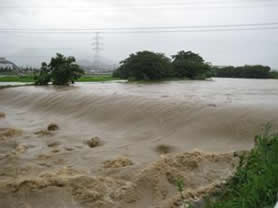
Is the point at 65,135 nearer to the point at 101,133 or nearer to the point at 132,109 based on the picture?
the point at 101,133

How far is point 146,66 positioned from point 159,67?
1.12 metres

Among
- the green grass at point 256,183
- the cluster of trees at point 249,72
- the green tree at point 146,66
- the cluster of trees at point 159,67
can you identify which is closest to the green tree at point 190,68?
the cluster of trees at point 159,67

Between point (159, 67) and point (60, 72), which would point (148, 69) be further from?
point (60, 72)

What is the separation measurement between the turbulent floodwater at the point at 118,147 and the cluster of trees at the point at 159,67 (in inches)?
515

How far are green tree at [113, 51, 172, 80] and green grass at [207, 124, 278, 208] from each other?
18.6m

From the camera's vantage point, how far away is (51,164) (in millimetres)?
4004

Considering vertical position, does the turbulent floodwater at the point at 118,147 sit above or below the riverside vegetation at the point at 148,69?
below

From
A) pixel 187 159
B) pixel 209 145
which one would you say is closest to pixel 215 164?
pixel 187 159

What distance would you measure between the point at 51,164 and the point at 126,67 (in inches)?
742

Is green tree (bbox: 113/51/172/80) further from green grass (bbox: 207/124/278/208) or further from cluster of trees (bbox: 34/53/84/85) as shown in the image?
green grass (bbox: 207/124/278/208)

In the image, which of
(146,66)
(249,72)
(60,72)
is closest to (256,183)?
(60,72)

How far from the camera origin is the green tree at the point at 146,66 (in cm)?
2125

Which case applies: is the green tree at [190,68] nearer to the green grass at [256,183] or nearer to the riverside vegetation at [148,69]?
the riverside vegetation at [148,69]

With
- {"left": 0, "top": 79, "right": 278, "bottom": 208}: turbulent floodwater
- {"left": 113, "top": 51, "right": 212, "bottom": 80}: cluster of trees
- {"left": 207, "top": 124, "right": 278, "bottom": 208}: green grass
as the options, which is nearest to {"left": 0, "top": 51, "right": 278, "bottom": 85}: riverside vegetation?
{"left": 113, "top": 51, "right": 212, "bottom": 80}: cluster of trees
